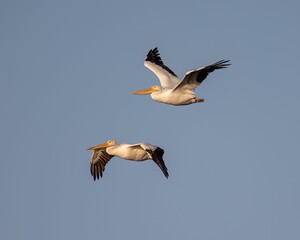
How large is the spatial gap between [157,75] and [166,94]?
240 cm

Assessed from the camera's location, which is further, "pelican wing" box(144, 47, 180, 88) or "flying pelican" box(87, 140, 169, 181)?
"pelican wing" box(144, 47, 180, 88)

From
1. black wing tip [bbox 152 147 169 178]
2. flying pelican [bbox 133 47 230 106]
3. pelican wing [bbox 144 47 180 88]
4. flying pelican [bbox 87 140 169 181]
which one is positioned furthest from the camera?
pelican wing [bbox 144 47 180 88]

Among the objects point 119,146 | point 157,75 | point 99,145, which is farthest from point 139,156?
point 157,75

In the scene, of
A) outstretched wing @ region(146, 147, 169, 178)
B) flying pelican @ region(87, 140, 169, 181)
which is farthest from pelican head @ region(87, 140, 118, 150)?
outstretched wing @ region(146, 147, 169, 178)

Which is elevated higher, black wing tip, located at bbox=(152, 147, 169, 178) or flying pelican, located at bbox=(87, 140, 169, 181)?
flying pelican, located at bbox=(87, 140, 169, 181)

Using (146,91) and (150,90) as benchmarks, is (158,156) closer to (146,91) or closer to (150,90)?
(150,90)

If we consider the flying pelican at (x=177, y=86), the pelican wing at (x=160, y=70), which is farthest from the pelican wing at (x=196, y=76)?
the pelican wing at (x=160, y=70)

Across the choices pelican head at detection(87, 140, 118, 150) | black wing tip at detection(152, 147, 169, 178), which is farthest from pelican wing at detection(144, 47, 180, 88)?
black wing tip at detection(152, 147, 169, 178)

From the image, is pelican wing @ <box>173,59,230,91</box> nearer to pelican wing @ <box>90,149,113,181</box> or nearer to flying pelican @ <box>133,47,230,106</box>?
flying pelican @ <box>133,47,230,106</box>

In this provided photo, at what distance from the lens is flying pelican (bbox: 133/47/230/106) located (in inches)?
622

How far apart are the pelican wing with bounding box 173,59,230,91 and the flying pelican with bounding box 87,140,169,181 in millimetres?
1574

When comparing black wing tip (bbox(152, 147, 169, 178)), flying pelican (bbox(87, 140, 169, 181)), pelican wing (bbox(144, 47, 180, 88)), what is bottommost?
black wing tip (bbox(152, 147, 169, 178))

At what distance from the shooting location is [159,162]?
14742 millimetres

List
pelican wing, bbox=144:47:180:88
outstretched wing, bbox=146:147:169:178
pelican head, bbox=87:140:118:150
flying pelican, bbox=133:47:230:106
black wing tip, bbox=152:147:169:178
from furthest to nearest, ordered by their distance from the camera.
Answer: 1. pelican wing, bbox=144:47:180:88
2. pelican head, bbox=87:140:118:150
3. flying pelican, bbox=133:47:230:106
4. outstretched wing, bbox=146:147:169:178
5. black wing tip, bbox=152:147:169:178
